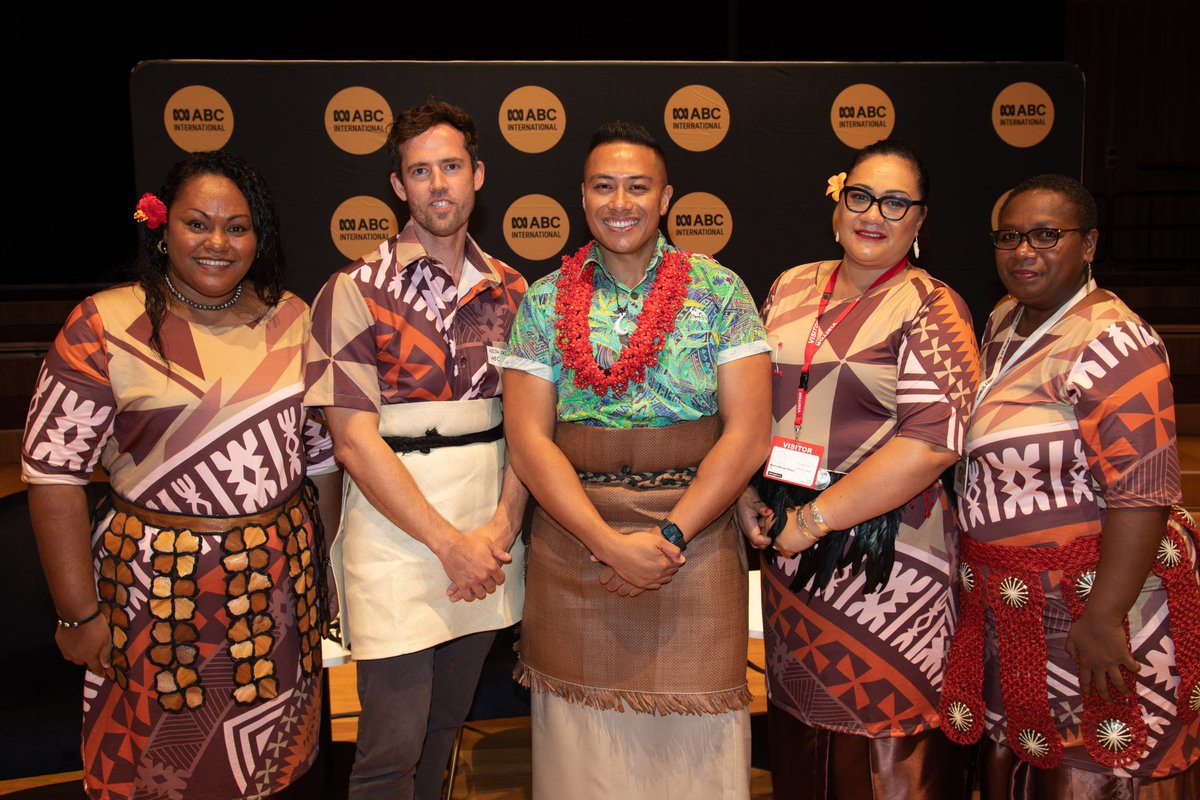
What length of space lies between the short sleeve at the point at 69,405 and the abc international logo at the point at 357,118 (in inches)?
93.8

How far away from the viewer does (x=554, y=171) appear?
4.28 metres

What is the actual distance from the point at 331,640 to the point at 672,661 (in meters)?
1.01

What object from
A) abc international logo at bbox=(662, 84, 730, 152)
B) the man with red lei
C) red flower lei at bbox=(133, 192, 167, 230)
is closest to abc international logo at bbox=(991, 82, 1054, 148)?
abc international logo at bbox=(662, 84, 730, 152)

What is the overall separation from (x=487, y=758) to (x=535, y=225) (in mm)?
2274

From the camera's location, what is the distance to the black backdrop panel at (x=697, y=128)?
4152 mm

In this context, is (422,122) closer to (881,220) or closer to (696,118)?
(881,220)

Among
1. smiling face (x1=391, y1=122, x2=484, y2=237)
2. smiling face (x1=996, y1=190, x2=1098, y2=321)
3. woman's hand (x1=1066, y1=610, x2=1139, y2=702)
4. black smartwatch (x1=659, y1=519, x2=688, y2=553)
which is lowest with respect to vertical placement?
woman's hand (x1=1066, y1=610, x2=1139, y2=702)

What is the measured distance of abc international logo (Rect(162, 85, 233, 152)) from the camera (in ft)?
13.3

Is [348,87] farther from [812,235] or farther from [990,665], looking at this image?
[990,665]

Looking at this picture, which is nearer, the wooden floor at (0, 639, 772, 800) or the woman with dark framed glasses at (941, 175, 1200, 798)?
the woman with dark framed glasses at (941, 175, 1200, 798)

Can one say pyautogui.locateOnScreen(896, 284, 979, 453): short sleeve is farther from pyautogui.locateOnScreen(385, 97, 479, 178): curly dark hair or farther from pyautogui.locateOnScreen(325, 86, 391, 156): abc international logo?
pyautogui.locateOnScreen(325, 86, 391, 156): abc international logo

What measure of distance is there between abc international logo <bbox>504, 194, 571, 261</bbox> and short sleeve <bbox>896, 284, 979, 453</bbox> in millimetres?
2429

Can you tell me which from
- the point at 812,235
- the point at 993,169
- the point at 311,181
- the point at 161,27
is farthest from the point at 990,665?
the point at 161,27

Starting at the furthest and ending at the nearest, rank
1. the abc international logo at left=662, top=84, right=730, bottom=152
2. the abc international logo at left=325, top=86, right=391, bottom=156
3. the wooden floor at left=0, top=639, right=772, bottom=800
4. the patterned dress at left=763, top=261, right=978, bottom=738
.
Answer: the abc international logo at left=662, top=84, right=730, bottom=152, the abc international logo at left=325, top=86, right=391, bottom=156, the wooden floor at left=0, top=639, right=772, bottom=800, the patterned dress at left=763, top=261, right=978, bottom=738
